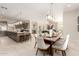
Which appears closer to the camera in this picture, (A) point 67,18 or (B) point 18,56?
(A) point 67,18

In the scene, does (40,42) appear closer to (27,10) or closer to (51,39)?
(51,39)

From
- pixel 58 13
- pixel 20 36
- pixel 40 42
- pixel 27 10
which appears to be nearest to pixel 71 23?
pixel 58 13

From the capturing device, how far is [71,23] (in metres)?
1.97

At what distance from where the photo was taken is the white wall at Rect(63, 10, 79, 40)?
194 centimetres

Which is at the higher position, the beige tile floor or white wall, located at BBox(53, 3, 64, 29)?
white wall, located at BBox(53, 3, 64, 29)

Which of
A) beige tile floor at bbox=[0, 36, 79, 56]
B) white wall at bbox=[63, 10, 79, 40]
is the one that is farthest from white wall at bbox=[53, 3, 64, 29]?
beige tile floor at bbox=[0, 36, 79, 56]

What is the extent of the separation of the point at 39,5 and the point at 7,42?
0.99 m

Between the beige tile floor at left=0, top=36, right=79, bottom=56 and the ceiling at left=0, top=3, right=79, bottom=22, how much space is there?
46 centimetres

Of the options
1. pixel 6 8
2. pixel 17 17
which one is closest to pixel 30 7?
pixel 17 17

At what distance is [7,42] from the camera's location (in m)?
1.98

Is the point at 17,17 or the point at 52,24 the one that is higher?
the point at 17,17

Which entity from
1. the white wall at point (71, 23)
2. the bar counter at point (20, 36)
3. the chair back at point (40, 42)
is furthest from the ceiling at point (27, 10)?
the chair back at point (40, 42)

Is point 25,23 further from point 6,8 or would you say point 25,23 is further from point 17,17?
point 6,8

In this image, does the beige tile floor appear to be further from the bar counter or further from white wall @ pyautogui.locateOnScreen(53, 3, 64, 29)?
white wall @ pyautogui.locateOnScreen(53, 3, 64, 29)
